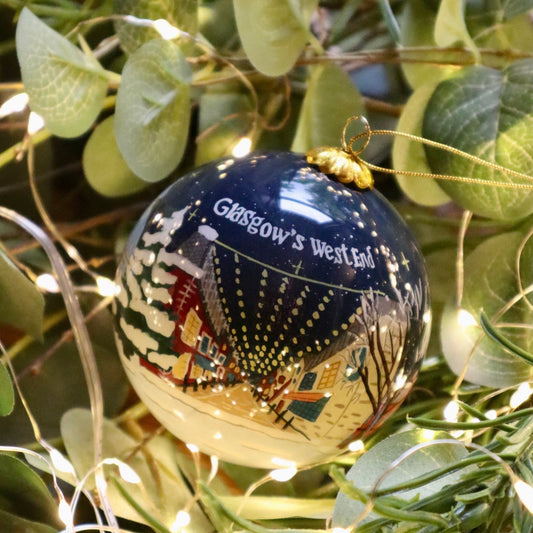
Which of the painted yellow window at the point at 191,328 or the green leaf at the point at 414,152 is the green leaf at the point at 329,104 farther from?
the painted yellow window at the point at 191,328

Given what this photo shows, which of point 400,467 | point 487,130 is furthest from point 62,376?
point 487,130

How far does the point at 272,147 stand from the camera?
0.68 m

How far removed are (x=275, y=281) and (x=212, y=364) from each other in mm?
70

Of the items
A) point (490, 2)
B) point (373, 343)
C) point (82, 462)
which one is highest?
point (490, 2)

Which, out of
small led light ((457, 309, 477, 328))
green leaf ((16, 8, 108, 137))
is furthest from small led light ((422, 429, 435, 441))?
green leaf ((16, 8, 108, 137))

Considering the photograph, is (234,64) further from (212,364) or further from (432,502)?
(432,502)

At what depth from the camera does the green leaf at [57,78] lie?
496 mm

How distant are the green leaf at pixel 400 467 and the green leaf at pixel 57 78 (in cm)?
34

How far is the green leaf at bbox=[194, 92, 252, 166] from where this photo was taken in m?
0.65

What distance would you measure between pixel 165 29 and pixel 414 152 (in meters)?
0.23

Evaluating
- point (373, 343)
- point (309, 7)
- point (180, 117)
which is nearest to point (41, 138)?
point (180, 117)

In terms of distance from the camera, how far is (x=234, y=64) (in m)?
0.62

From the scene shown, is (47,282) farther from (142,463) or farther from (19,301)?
(142,463)

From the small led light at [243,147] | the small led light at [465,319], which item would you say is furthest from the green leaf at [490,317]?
the small led light at [243,147]
